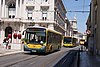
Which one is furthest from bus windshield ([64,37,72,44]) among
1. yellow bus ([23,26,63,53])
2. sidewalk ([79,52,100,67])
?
sidewalk ([79,52,100,67])

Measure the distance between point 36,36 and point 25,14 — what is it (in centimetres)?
5748

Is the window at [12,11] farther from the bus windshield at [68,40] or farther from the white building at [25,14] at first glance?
the bus windshield at [68,40]

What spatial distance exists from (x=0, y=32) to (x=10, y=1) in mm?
9764

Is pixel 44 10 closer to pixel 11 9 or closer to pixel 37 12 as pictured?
pixel 37 12

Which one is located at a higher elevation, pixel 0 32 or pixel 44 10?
pixel 44 10

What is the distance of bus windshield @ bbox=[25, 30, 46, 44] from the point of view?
2984 centimetres

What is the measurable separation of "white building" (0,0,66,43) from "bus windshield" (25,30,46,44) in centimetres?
5534

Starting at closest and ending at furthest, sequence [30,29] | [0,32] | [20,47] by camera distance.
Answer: [30,29] → [20,47] → [0,32]

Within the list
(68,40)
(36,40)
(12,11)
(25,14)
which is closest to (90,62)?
(36,40)

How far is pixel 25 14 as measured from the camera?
87.0 meters

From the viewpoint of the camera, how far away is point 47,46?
3103 cm

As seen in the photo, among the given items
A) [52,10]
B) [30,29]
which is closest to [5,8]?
[52,10]

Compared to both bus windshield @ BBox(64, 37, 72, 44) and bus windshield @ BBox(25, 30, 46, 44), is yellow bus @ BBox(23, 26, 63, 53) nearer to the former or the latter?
bus windshield @ BBox(25, 30, 46, 44)

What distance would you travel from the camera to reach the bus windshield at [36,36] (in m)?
29.8
